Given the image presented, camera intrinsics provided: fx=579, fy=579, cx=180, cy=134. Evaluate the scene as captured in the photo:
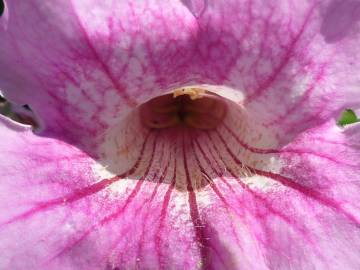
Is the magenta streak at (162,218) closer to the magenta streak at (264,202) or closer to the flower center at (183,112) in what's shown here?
the magenta streak at (264,202)

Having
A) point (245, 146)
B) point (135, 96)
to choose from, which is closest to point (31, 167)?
point (135, 96)

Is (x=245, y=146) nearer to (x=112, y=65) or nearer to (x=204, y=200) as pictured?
(x=204, y=200)

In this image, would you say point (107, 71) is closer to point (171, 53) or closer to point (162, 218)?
point (171, 53)

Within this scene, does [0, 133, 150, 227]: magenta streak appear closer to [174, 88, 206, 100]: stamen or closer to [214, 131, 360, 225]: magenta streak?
[174, 88, 206, 100]: stamen

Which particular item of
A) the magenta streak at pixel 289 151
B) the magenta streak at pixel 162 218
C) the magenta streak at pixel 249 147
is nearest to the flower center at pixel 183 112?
the magenta streak at pixel 249 147

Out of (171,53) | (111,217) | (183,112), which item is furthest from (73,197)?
(183,112)

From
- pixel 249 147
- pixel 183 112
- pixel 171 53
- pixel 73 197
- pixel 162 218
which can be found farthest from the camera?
pixel 183 112

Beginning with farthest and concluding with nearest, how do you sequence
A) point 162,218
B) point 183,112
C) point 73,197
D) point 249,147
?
point 183,112
point 249,147
point 162,218
point 73,197
